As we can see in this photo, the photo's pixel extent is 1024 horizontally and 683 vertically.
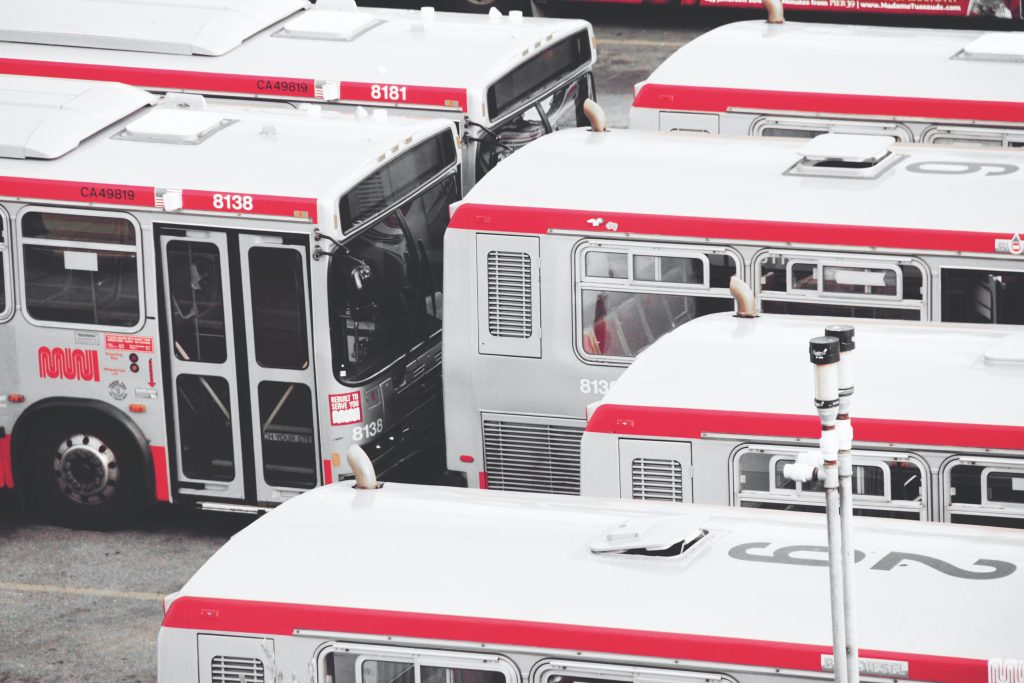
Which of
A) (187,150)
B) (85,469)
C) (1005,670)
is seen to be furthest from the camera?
(85,469)

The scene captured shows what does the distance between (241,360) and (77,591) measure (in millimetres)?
2084

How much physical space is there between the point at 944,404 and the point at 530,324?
13.2 feet

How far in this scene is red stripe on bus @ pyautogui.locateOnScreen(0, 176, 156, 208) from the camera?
14.5 meters

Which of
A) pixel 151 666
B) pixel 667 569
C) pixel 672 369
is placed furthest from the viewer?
pixel 151 666

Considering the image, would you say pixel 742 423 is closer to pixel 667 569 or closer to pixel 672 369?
pixel 672 369

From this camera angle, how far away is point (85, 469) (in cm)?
1524

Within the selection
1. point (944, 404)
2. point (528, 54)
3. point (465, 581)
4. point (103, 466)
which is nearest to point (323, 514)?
point (465, 581)

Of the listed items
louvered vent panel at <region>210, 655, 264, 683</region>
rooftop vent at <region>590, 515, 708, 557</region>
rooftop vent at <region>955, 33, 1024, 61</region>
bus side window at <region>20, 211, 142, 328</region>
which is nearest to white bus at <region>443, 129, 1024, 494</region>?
rooftop vent at <region>955, 33, 1024, 61</region>

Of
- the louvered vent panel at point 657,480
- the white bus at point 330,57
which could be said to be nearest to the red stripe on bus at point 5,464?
the white bus at point 330,57

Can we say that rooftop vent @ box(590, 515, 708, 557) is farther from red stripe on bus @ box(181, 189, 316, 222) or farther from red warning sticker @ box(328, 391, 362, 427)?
red stripe on bus @ box(181, 189, 316, 222)

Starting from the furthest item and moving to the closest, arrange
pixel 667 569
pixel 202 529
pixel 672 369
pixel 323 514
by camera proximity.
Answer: pixel 202 529, pixel 672 369, pixel 323 514, pixel 667 569

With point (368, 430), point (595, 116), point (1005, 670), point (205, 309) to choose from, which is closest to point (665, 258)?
point (595, 116)

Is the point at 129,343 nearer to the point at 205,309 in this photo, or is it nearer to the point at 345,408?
the point at 205,309

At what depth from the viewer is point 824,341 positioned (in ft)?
24.7
